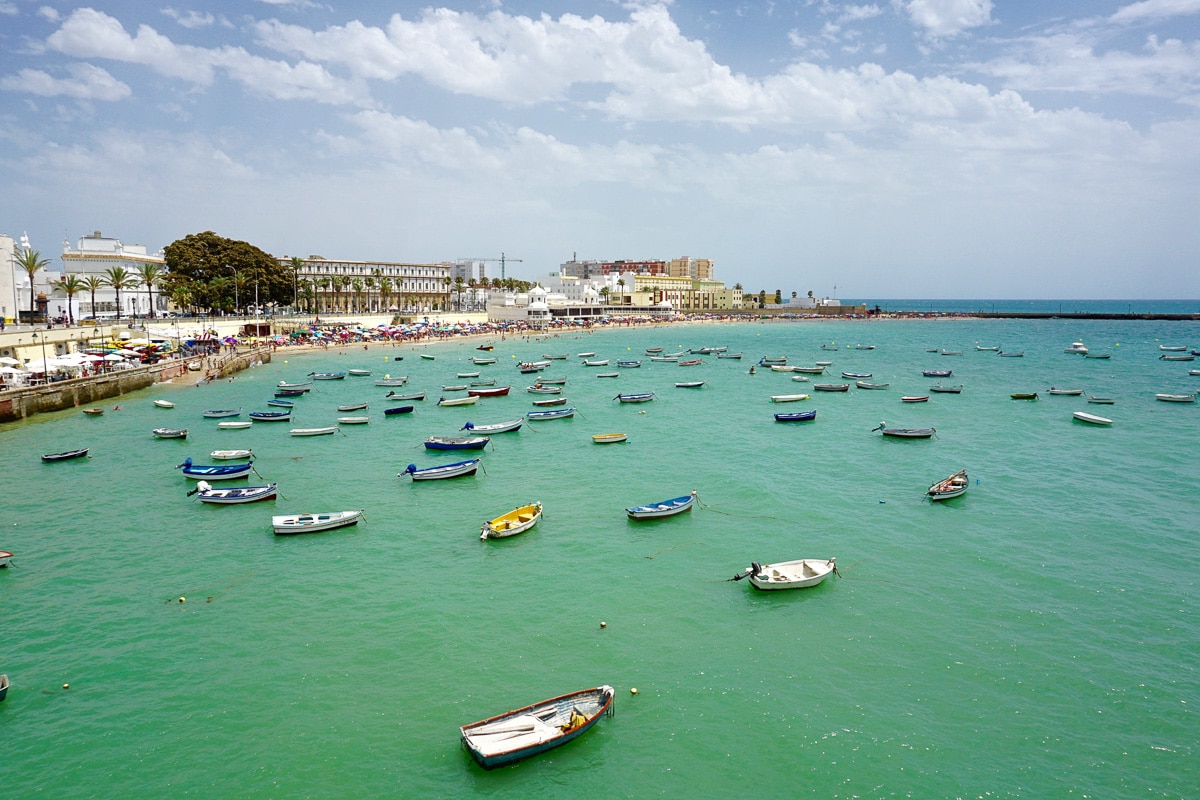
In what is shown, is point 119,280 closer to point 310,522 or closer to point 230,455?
point 230,455

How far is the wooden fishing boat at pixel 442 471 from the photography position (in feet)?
126

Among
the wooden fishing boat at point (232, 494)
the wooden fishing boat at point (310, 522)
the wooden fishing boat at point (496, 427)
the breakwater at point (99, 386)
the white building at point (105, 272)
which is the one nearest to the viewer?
the wooden fishing boat at point (310, 522)

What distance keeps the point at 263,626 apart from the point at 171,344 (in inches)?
2881

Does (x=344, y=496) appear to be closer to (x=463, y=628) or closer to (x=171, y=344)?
(x=463, y=628)

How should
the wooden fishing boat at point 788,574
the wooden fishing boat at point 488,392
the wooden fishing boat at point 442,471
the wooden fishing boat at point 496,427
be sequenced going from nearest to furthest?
the wooden fishing boat at point 788,574, the wooden fishing boat at point 442,471, the wooden fishing boat at point 496,427, the wooden fishing boat at point 488,392

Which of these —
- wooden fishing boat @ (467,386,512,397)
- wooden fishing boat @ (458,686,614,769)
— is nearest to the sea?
wooden fishing boat @ (458,686,614,769)

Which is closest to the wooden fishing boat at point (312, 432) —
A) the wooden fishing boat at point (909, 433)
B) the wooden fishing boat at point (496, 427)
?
the wooden fishing boat at point (496, 427)

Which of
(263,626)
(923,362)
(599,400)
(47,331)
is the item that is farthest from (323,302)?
(263,626)

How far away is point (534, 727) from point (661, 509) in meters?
16.3

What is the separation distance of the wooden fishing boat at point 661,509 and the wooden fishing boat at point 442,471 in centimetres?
1089

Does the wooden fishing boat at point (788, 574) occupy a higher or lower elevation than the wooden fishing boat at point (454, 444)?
lower

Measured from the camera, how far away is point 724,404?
215 ft

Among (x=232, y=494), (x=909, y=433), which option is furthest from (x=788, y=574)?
(x=909, y=433)

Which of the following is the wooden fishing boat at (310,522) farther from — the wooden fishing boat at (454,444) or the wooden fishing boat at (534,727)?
the wooden fishing boat at (534,727)
